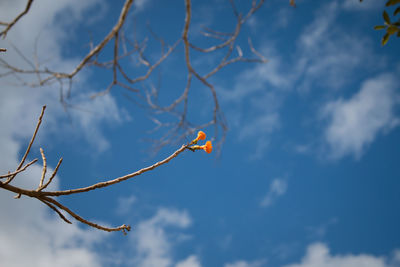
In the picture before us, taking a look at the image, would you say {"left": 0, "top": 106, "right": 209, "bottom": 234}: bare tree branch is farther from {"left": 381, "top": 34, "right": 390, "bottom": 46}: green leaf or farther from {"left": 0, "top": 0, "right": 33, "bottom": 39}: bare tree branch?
{"left": 381, "top": 34, "right": 390, "bottom": 46}: green leaf

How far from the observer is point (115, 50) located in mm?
2127

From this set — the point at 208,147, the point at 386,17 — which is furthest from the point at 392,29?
the point at 208,147

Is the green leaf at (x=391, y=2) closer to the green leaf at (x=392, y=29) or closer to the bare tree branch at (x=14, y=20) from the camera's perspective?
the green leaf at (x=392, y=29)

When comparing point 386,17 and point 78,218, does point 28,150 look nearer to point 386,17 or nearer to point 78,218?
point 78,218

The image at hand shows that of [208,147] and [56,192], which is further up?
[208,147]

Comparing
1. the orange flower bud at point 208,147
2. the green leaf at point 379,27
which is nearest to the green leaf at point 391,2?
the green leaf at point 379,27

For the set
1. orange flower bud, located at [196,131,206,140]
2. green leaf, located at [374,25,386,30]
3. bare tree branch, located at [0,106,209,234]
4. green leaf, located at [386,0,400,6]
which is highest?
green leaf, located at [374,25,386,30]

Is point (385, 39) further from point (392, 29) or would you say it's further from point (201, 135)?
point (201, 135)

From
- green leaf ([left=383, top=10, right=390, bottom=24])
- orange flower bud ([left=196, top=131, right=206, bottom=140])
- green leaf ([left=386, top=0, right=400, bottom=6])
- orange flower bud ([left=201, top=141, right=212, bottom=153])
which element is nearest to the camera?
green leaf ([left=386, top=0, right=400, bottom=6])

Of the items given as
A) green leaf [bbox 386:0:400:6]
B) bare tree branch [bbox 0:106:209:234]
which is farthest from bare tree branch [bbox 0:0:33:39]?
green leaf [bbox 386:0:400:6]

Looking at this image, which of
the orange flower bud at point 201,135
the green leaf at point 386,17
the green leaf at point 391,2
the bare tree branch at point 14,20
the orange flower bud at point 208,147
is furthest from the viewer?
the orange flower bud at point 201,135

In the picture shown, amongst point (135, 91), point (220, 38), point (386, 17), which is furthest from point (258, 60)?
point (135, 91)

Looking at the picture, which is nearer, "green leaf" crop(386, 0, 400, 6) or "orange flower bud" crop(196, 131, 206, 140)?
"green leaf" crop(386, 0, 400, 6)

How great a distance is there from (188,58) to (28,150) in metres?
1.57
